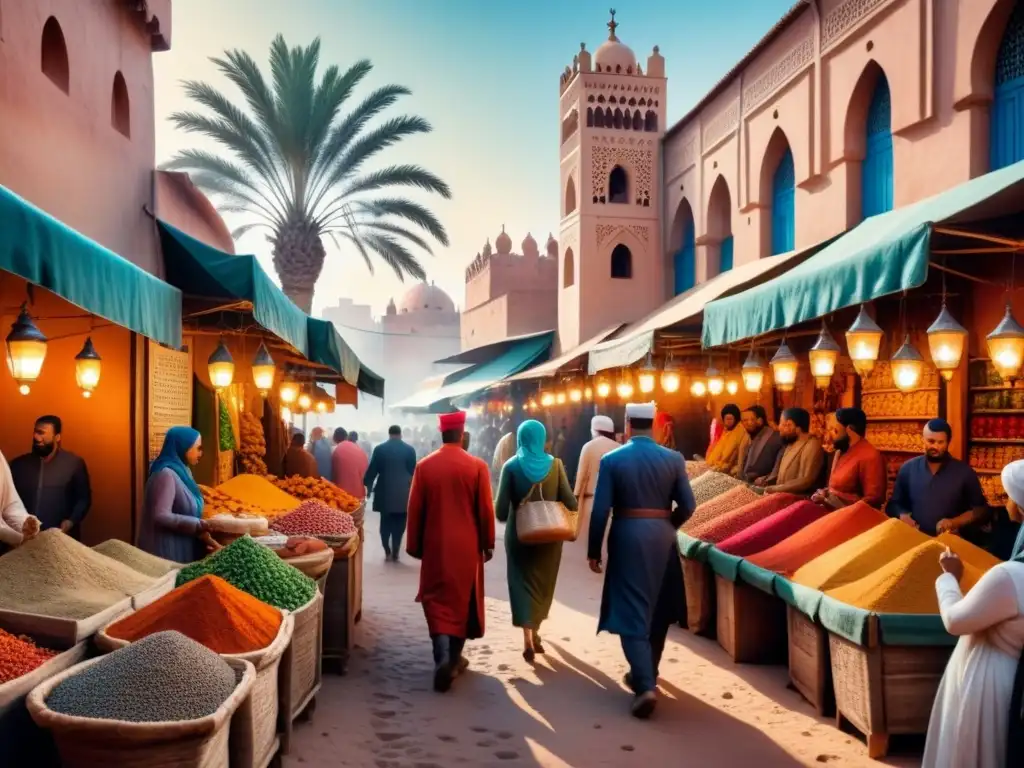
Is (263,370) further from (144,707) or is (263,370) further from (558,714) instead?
(144,707)

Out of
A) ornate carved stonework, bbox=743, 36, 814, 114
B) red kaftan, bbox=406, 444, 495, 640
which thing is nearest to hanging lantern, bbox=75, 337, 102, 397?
red kaftan, bbox=406, 444, 495, 640

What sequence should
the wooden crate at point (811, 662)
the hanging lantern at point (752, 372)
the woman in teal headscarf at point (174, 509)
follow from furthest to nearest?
the hanging lantern at point (752, 372), the woman in teal headscarf at point (174, 509), the wooden crate at point (811, 662)

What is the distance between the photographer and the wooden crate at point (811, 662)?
15.3ft

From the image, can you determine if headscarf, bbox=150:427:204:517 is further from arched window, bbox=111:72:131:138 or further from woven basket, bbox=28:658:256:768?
arched window, bbox=111:72:131:138

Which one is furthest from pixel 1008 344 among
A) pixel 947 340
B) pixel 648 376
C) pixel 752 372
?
pixel 648 376

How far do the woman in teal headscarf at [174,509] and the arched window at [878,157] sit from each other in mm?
7951

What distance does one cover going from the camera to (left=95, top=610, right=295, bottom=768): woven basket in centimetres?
329

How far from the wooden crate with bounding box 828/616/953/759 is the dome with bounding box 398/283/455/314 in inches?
1651

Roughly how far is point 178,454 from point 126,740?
2748 millimetres

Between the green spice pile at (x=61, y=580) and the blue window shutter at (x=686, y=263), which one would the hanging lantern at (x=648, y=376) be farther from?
the blue window shutter at (x=686, y=263)

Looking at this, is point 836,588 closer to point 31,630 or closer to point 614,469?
point 614,469

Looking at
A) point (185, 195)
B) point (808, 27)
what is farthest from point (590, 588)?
point (808, 27)

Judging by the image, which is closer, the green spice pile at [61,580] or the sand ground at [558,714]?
the green spice pile at [61,580]

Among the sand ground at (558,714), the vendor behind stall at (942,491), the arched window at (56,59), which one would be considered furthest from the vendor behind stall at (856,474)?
the arched window at (56,59)
